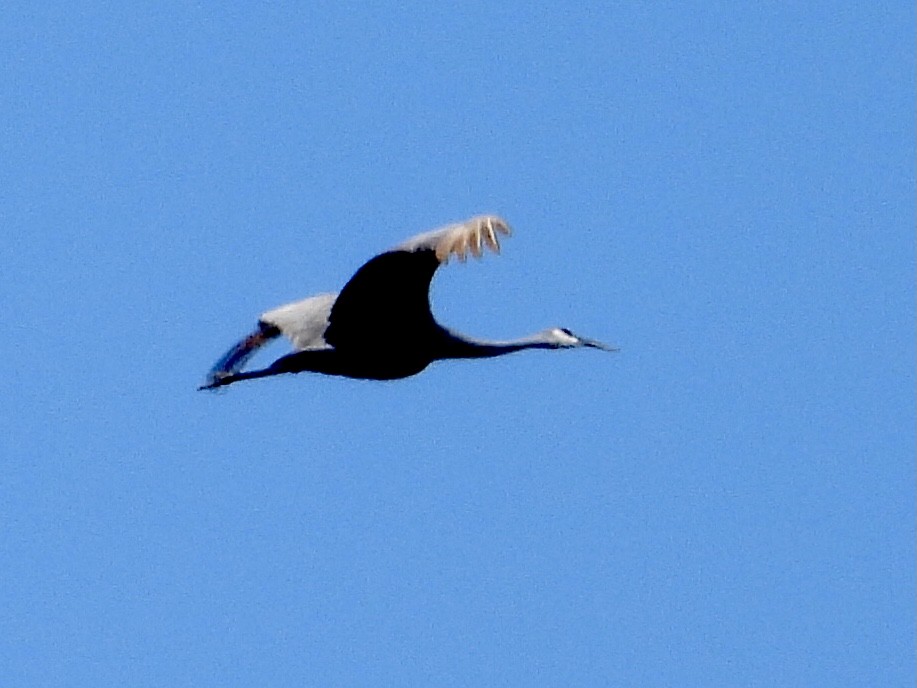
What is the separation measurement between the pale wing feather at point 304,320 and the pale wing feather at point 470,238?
8.55ft

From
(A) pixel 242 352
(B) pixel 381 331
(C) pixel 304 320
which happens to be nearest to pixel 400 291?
(B) pixel 381 331

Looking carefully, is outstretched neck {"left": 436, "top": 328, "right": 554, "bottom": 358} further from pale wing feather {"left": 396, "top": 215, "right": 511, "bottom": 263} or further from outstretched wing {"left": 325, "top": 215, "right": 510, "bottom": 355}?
pale wing feather {"left": 396, "top": 215, "right": 511, "bottom": 263}

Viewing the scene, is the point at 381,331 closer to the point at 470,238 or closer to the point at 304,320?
the point at 304,320

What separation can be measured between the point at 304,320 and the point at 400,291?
62.9 inches

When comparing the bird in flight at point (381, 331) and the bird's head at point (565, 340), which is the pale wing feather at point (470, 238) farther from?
the bird's head at point (565, 340)

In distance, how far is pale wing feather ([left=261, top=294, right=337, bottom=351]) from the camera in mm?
19750

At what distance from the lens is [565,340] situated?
68.0 ft

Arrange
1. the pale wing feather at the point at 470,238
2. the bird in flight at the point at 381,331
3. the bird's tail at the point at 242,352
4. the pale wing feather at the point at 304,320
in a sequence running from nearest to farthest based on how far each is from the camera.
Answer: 1. the pale wing feather at the point at 470,238
2. the bird in flight at the point at 381,331
3. the pale wing feather at the point at 304,320
4. the bird's tail at the point at 242,352

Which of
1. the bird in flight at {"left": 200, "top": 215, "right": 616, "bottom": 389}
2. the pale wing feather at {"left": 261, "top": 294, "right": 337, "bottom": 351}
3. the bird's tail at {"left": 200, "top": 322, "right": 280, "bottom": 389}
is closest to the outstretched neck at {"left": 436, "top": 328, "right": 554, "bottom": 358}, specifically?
the bird in flight at {"left": 200, "top": 215, "right": 616, "bottom": 389}

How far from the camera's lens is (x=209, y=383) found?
21594 millimetres

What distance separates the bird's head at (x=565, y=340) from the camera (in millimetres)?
20688

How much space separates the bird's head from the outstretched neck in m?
0.06

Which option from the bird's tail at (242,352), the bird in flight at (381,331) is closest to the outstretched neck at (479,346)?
the bird in flight at (381,331)

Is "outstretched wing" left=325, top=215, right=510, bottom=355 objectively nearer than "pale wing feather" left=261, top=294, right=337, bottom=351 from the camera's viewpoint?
Yes
